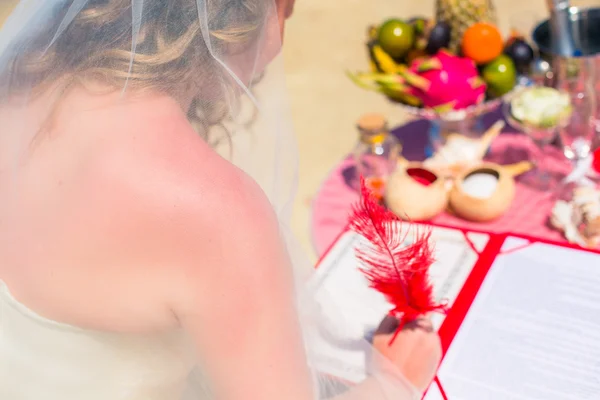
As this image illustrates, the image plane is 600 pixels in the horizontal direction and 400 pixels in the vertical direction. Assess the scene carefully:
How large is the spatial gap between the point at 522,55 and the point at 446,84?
0.72ft

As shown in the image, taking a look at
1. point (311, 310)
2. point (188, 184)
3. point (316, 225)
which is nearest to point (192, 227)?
point (188, 184)

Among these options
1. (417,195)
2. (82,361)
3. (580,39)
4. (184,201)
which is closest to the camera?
(184,201)

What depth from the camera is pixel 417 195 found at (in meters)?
1.26

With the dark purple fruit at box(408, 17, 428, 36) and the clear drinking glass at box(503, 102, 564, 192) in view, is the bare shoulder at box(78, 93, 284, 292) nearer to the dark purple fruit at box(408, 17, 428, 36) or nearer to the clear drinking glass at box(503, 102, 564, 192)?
the clear drinking glass at box(503, 102, 564, 192)

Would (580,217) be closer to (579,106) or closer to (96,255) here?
(579,106)

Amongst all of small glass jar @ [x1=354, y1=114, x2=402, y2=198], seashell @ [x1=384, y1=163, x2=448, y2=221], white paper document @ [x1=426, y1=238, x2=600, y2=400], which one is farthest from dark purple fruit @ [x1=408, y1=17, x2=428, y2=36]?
white paper document @ [x1=426, y1=238, x2=600, y2=400]

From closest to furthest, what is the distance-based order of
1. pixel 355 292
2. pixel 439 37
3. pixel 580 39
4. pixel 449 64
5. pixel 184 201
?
pixel 184 201 < pixel 355 292 < pixel 580 39 < pixel 449 64 < pixel 439 37

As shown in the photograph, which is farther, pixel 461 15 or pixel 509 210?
pixel 461 15

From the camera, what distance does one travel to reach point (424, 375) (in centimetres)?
96

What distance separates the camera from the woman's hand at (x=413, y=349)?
96 cm

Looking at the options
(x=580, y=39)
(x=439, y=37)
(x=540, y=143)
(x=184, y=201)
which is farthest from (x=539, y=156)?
(x=184, y=201)

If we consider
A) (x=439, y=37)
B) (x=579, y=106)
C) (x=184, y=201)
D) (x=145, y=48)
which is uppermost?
(x=145, y=48)

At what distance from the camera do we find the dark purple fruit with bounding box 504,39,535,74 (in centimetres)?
151

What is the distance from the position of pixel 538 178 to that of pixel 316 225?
45 cm
